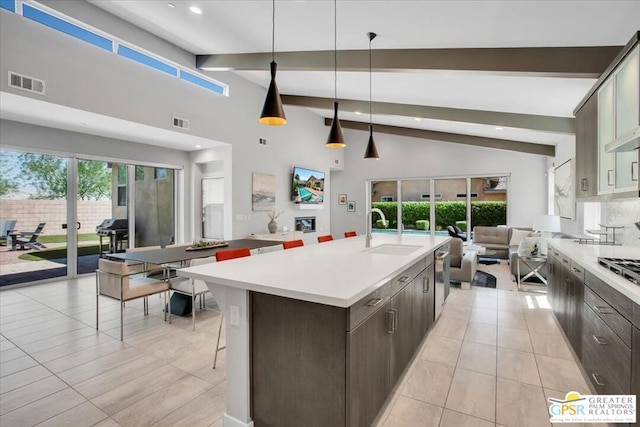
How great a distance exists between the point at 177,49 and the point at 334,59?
2.87 metres

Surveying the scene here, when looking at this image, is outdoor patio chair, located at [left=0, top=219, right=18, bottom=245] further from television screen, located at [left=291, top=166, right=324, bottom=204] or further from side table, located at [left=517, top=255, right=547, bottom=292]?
side table, located at [left=517, top=255, right=547, bottom=292]

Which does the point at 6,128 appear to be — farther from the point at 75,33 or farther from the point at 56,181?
the point at 75,33

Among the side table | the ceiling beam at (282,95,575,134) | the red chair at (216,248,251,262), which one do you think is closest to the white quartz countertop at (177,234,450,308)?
the red chair at (216,248,251,262)

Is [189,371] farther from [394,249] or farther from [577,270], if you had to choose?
[577,270]

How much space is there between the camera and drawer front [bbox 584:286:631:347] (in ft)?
5.43

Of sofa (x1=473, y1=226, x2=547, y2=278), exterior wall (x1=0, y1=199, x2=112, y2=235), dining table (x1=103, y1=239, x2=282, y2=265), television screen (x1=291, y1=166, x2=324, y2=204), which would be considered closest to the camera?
dining table (x1=103, y1=239, x2=282, y2=265)

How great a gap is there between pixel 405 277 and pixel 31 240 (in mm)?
6170

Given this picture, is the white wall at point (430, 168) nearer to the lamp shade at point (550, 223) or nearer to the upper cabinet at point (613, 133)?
the lamp shade at point (550, 223)

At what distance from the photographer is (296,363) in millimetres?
1616

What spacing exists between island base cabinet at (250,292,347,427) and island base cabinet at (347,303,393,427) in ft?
0.15

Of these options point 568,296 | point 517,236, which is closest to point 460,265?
point 568,296

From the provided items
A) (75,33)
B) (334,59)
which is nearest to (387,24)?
(334,59)

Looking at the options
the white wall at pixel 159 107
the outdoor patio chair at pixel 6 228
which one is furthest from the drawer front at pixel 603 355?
the outdoor patio chair at pixel 6 228

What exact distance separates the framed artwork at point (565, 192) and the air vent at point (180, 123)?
254 inches
